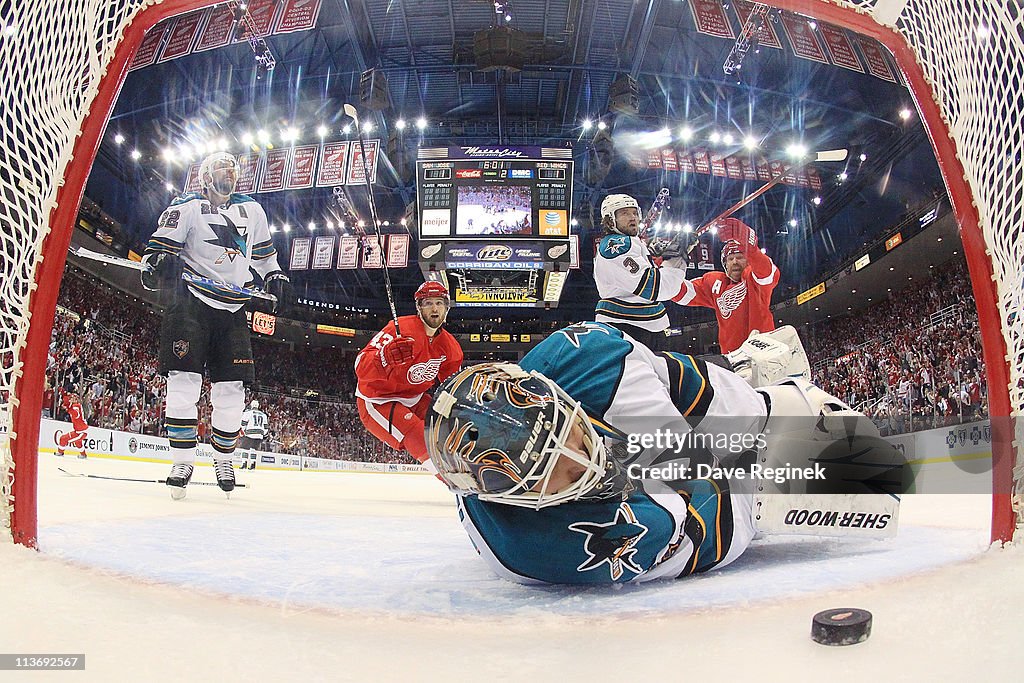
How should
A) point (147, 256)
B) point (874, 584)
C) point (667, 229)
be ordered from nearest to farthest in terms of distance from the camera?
point (874, 584), point (147, 256), point (667, 229)

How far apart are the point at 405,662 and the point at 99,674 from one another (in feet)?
0.84

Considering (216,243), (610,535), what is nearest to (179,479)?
(216,243)

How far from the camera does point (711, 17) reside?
17.2 ft

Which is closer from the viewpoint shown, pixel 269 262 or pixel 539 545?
pixel 539 545

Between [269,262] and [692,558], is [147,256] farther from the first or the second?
[692,558]

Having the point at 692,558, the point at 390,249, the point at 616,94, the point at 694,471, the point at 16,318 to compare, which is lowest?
the point at 692,558

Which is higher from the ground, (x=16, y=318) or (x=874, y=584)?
(x=16, y=318)

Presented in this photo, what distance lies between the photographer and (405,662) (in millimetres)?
605

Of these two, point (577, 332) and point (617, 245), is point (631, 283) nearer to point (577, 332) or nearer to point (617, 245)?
point (617, 245)

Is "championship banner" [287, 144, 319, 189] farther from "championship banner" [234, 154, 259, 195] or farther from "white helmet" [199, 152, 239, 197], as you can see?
"white helmet" [199, 152, 239, 197]

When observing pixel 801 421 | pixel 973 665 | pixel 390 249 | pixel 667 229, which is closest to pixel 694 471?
pixel 801 421

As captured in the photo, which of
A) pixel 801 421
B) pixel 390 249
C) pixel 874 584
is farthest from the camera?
pixel 390 249

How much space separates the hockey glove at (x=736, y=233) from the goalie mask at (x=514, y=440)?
2.76 meters

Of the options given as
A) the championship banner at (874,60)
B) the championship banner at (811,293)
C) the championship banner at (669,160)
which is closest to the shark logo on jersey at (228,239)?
the championship banner at (874,60)
